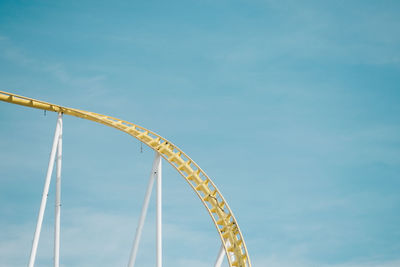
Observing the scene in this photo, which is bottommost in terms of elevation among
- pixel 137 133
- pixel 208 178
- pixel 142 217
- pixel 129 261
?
pixel 129 261

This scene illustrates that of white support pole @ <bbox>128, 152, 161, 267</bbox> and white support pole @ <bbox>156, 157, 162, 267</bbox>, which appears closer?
white support pole @ <bbox>156, 157, 162, 267</bbox>

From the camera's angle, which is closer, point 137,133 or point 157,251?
point 157,251

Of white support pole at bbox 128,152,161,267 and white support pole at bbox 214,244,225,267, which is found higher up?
white support pole at bbox 128,152,161,267

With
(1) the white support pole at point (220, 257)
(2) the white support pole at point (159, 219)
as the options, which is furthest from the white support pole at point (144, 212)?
(1) the white support pole at point (220, 257)

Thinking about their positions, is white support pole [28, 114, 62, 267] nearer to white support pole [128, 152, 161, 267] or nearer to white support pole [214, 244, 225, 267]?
white support pole [128, 152, 161, 267]

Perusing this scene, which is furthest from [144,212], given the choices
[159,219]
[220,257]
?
[220,257]

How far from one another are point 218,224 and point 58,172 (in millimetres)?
7939

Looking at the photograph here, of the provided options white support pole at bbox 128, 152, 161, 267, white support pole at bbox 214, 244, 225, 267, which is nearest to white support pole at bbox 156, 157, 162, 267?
white support pole at bbox 128, 152, 161, 267

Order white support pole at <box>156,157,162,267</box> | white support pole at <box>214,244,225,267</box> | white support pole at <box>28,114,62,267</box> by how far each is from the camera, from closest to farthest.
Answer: white support pole at <box>28,114,62,267</box> → white support pole at <box>156,157,162,267</box> → white support pole at <box>214,244,225,267</box>

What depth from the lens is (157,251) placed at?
27328mm

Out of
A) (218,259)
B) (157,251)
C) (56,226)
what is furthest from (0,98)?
(218,259)

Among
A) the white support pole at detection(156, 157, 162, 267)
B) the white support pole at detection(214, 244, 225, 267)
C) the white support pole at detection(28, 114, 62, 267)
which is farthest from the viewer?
the white support pole at detection(214, 244, 225, 267)

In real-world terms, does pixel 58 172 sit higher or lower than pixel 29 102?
lower

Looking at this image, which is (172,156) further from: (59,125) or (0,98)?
(0,98)
